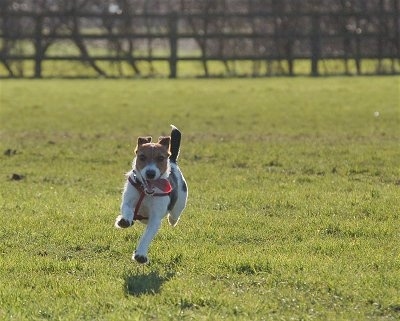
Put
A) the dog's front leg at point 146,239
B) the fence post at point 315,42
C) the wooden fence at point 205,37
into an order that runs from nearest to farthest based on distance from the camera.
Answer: the dog's front leg at point 146,239
the wooden fence at point 205,37
the fence post at point 315,42

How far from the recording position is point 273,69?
32.0 metres

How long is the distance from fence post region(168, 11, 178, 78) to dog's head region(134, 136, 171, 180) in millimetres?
23675

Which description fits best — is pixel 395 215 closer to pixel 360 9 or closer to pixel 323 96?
pixel 323 96

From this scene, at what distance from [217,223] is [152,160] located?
1.36 metres

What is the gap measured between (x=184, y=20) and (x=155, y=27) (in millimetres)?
1103

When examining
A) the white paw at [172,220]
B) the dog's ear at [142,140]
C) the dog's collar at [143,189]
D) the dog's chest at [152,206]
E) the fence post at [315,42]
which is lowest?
the fence post at [315,42]

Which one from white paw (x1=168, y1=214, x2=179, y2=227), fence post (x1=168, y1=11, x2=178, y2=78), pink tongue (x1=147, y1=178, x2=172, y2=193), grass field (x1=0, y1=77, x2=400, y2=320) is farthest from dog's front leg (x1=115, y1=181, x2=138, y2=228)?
fence post (x1=168, y1=11, x2=178, y2=78)

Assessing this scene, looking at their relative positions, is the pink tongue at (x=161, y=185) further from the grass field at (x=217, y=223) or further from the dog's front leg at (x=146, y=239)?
the grass field at (x=217, y=223)

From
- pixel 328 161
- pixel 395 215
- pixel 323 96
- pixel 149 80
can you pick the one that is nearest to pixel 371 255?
pixel 395 215

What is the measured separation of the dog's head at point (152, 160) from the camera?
6.30m

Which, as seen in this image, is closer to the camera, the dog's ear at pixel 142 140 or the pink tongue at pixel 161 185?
the pink tongue at pixel 161 185

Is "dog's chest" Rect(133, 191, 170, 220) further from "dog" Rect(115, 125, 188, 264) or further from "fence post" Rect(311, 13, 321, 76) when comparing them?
"fence post" Rect(311, 13, 321, 76)

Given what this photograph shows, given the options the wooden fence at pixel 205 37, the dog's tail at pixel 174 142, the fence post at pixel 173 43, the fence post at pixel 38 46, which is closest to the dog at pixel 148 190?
the dog's tail at pixel 174 142

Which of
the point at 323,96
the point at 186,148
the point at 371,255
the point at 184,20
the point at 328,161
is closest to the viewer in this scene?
the point at 371,255
